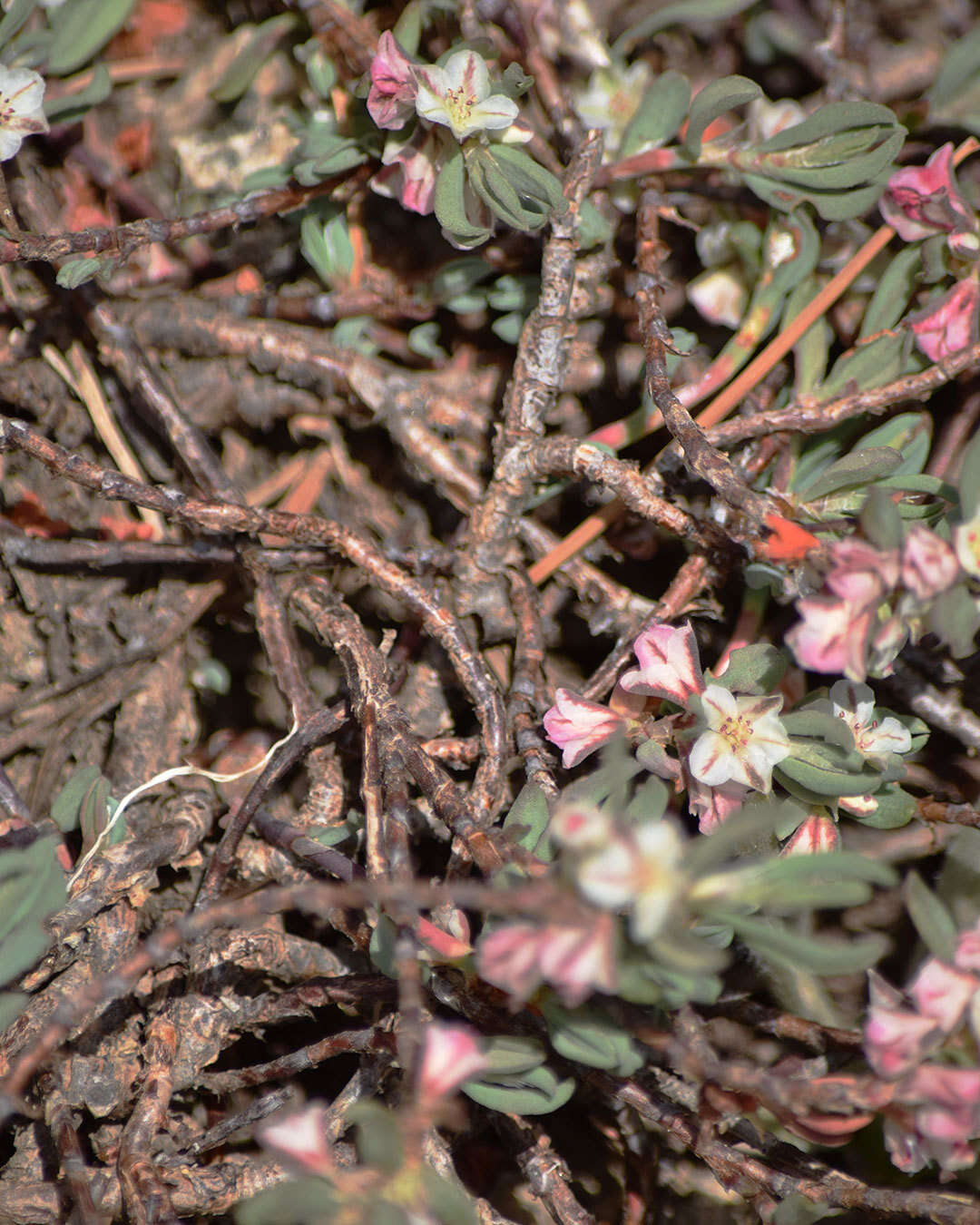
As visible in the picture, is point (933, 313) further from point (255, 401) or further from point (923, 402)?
point (255, 401)

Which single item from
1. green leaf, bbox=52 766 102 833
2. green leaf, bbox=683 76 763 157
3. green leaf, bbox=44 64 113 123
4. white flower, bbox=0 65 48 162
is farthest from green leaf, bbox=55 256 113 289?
green leaf, bbox=683 76 763 157

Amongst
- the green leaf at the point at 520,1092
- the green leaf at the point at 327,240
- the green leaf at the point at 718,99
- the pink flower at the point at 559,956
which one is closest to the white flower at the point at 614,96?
the green leaf at the point at 718,99

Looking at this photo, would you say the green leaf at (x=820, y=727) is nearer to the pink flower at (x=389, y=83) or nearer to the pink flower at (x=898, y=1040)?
the pink flower at (x=898, y=1040)

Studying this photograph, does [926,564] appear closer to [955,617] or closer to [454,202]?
[955,617]

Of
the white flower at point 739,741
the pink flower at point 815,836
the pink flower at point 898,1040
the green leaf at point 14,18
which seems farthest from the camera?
the green leaf at point 14,18

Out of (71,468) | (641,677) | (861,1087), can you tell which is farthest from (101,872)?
(861,1087)

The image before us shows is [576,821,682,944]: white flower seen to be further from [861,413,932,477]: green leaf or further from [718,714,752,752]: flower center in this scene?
[861,413,932,477]: green leaf

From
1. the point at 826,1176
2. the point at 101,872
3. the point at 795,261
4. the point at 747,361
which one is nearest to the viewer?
the point at 826,1176
